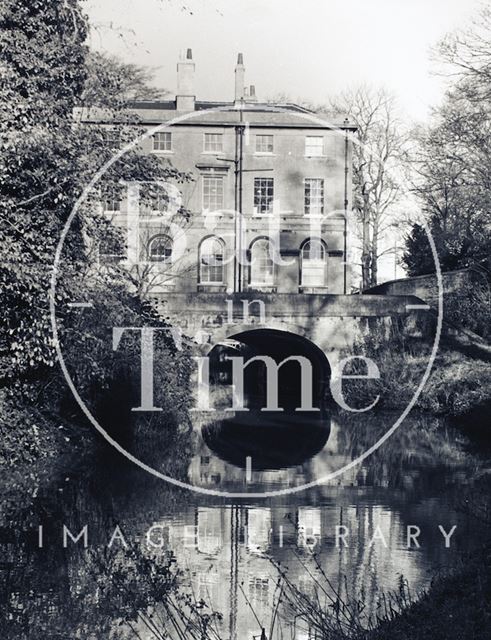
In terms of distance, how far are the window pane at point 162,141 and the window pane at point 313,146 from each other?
16.9 ft

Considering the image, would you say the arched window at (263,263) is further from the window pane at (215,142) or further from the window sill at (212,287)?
the window pane at (215,142)

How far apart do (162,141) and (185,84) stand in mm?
2350

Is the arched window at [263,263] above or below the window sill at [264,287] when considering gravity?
above

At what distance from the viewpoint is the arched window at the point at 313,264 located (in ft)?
109

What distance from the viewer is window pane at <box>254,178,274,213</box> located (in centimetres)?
3338

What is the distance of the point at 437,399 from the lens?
22.8 meters

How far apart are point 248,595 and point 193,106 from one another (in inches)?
1127

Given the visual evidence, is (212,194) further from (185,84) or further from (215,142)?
(185,84)

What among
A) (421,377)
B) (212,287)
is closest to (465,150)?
(421,377)

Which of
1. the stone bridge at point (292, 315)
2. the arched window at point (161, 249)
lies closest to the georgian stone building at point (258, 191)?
the arched window at point (161, 249)

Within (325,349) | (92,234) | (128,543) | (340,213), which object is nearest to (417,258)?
(340,213)

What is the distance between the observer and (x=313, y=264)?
1308 inches

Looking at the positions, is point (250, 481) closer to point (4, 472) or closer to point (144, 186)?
point (4, 472)

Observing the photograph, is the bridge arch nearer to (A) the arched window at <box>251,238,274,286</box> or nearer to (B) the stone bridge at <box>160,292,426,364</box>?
(B) the stone bridge at <box>160,292,426,364</box>
